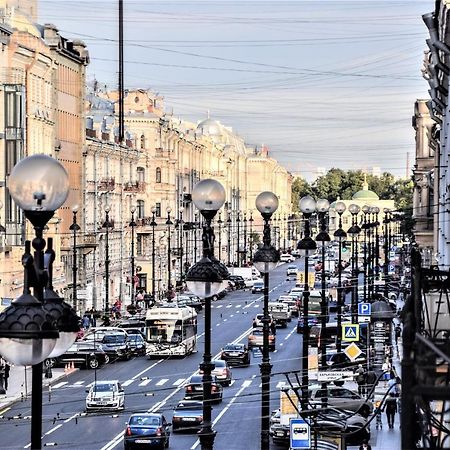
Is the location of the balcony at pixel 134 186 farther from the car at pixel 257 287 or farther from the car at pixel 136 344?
the car at pixel 136 344

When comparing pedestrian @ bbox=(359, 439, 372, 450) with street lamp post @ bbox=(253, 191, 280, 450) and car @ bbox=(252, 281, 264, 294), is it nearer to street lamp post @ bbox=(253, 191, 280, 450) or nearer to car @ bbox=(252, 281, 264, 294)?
street lamp post @ bbox=(253, 191, 280, 450)

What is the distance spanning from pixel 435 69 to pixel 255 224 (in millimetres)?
144949

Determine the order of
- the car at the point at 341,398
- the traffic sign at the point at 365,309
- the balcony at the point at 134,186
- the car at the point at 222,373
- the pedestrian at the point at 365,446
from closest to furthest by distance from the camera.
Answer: the pedestrian at the point at 365,446, the car at the point at 341,398, the car at the point at 222,373, the traffic sign at the point at 365,309, the balcony at the point at 134,186

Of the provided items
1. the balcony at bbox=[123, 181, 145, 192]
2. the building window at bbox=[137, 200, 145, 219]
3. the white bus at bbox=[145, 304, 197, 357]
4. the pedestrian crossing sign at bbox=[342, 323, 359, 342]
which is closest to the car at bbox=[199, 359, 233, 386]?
the pedestrian crossing sign at bbox=[342, 323, 359, 342]

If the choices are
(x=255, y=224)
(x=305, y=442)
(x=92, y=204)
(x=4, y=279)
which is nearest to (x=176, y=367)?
(x=4, y=279)

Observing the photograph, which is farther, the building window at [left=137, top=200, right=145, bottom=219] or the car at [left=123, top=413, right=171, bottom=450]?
the building window at [left=137, top=200, right=145, bottom=219]

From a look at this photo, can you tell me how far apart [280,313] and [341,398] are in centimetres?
4288

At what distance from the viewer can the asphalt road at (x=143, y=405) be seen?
3775 cm

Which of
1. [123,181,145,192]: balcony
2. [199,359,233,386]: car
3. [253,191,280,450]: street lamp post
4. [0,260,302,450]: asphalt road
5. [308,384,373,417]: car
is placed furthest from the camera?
[123,181,145,192]: balcony

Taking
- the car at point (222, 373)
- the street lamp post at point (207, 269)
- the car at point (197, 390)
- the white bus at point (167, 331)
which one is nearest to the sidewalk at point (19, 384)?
the car at point (197, 390)

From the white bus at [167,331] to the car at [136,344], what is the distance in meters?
0.66

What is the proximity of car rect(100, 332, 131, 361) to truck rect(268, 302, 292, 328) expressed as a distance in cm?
1971

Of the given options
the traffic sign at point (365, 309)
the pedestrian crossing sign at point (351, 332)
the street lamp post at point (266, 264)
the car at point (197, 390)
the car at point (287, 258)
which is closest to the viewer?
the street lamp post at point (266, 264)

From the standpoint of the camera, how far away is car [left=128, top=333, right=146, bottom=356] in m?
62.2
